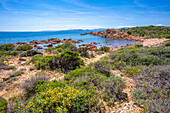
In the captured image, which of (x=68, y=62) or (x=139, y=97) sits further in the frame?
(x=68, y=62)

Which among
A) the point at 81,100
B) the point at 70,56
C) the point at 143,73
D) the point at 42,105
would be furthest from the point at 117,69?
the point at 42,105

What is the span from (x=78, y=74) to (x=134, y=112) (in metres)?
3.20

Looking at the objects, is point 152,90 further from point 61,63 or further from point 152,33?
point 152,33

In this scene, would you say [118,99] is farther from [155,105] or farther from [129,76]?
[129,76]

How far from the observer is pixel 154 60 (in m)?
6.76

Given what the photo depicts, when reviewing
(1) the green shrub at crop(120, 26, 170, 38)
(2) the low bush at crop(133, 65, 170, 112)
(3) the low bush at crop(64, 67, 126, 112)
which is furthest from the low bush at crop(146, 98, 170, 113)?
(1) the green shrub at crop(120, 26, 170, 38)

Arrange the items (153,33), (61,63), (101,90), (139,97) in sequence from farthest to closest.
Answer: (153,33)
(61,63)
(101,90)
(139,97)

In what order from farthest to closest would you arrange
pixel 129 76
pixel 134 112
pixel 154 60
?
pixel 154 60
pixel 129 76
pixel 134 112

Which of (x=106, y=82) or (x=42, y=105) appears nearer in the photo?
(x=42, y=105)

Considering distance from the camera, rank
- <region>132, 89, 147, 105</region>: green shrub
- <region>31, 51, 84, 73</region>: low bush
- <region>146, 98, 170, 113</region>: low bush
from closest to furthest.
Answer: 1. <region>146, 98, 170, 113</region>: low bush
2. <region>132, 89, 147, 105</region>: green shrub
3. <region>31, 51, 84, 73</region>: low bush

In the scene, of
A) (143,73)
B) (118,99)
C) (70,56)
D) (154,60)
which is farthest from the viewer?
(70,56)

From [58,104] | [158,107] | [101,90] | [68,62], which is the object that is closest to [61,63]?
[68,62]

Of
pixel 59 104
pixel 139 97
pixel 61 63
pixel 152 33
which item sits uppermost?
pixel 152 33

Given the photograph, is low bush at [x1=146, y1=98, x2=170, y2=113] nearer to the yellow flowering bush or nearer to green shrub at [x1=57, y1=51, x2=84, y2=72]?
the yellow flowering bush
